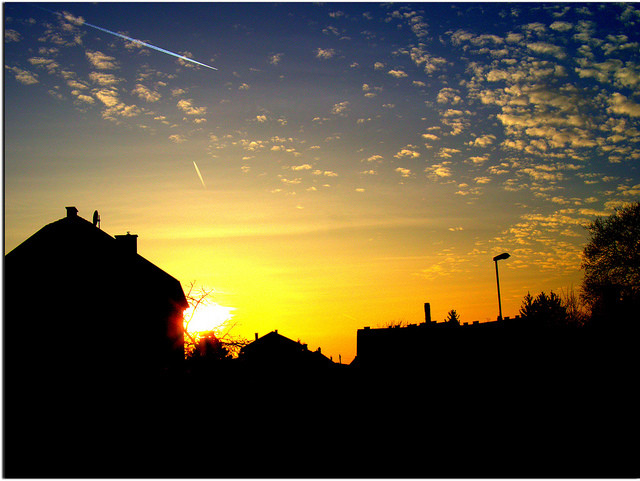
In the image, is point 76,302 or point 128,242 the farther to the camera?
point 128,242

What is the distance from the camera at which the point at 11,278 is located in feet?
74.8

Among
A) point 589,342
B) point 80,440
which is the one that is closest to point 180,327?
point 80,440

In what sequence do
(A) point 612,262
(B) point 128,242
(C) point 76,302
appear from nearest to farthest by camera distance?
1. (C) point 76,302
2. (B) point 128,242
3. (A) point 612,262

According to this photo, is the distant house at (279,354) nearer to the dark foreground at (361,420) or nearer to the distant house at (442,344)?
the distant house at (442,344)

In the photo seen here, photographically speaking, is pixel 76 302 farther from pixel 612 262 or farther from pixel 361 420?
pixel 612 262

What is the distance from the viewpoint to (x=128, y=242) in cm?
2955

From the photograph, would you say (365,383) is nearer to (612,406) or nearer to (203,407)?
(203,407)

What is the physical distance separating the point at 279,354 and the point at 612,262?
1287 inches

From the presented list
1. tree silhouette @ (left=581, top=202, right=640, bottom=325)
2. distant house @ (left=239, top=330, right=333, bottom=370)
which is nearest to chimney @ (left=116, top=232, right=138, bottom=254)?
distant house @ (left=239, top=330, right=333, bottom=370)

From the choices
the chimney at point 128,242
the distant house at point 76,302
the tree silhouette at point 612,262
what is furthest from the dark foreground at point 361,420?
the tree silhouette at point 612,262

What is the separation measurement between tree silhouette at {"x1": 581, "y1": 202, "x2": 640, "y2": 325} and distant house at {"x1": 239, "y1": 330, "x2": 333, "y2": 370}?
26.0 meters

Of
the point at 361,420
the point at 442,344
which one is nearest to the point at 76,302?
the point at 361,420

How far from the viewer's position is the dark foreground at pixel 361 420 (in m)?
13.4

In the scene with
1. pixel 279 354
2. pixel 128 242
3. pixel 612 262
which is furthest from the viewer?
pixel 279 354
